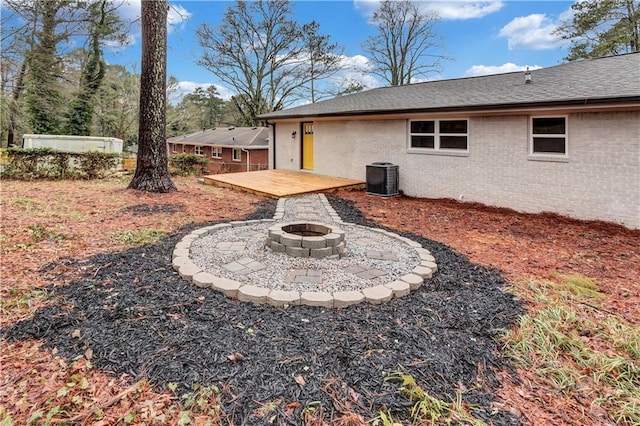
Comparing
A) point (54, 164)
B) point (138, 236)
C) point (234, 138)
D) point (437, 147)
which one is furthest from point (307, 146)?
point (234, 138)

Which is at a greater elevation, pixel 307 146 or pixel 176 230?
pixel 307 146

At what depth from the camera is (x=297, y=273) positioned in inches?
148

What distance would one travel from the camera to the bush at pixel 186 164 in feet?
41.8

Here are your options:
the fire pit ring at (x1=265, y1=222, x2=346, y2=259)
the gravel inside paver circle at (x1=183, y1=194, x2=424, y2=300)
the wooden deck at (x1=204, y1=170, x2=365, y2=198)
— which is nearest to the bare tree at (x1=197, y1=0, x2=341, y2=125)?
the wooden deck at (x1=204, y1=170, x2=365, y2=198)

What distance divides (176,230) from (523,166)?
7140 mm

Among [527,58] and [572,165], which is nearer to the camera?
[572,165]

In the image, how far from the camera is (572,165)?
7.11m

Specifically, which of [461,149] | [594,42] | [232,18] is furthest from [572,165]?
[232,18]

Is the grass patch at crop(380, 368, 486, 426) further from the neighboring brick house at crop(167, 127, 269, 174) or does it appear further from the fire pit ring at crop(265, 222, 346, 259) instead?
the neighboring brick house at crop(167, 127, 269, 174)

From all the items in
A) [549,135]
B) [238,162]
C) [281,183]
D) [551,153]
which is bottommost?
[281,183]

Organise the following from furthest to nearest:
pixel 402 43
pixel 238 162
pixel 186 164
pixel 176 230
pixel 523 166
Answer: pixel 238 162, pixel 402 43, pixel 186 164, pixel 523 166, pixel 176 230

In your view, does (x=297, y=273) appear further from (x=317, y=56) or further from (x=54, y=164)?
(x=317, y=56)

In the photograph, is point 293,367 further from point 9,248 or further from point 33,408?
point 9,248

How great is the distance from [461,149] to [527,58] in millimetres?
10567
